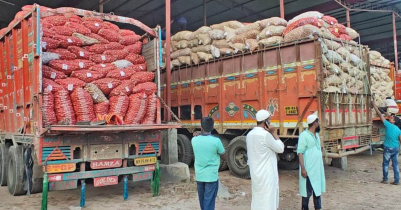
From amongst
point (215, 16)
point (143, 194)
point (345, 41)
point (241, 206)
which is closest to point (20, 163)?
point (143, 194)

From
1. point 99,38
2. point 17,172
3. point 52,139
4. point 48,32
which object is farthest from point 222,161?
point 48,32

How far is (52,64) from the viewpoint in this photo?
5203 mm

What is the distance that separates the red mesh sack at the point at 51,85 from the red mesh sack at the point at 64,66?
0.31 metres

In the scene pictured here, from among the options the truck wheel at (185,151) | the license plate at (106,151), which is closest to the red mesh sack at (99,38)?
the license plate at (106,151)

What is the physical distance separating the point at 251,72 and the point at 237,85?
486mm

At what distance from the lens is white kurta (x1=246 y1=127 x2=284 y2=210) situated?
3.40m

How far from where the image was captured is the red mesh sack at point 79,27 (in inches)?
229

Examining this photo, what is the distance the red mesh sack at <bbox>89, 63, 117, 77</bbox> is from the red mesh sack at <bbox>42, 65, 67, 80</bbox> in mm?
523

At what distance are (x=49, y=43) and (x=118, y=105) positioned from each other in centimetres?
150

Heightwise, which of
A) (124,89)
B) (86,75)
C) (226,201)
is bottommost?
(226,201)

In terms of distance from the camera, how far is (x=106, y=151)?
512 cm

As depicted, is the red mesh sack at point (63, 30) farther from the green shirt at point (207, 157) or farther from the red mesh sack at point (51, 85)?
the green shirt at point (207, 157)

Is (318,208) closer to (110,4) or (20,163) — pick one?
(20,163)

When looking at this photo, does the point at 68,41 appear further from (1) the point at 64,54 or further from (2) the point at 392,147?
(2) the point at 392,147
